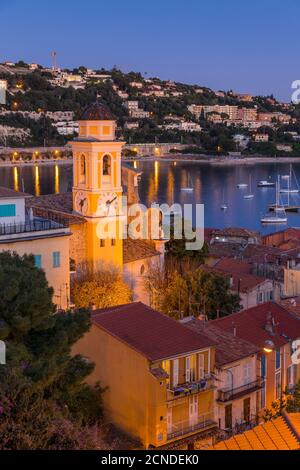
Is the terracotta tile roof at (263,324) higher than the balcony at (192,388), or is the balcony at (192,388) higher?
the terracotta tile roof at (263,324)

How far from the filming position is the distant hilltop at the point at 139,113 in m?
98.7

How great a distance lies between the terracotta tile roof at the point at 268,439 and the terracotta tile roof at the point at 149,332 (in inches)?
124

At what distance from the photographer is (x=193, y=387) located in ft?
28.1

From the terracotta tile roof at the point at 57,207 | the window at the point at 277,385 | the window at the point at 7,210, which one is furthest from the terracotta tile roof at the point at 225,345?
the terracotta tile roof at the point at 57,207

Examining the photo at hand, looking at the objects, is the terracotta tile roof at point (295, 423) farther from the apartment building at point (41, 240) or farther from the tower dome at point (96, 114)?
the tower dome at point (96, 114)

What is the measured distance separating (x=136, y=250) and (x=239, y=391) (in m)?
6.49

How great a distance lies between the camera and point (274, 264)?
17.8 m

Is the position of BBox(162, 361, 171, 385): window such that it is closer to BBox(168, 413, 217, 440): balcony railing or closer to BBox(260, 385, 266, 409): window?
BBox(168, 413, 217, 440): balcony railing

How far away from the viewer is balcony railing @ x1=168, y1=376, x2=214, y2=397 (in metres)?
8.38

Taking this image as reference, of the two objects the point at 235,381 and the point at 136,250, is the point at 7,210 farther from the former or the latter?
the point at 235,381

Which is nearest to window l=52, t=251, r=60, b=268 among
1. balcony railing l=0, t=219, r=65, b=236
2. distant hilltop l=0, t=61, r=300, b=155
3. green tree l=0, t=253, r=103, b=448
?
balcony railing l=0, t=219, r=65, b=236

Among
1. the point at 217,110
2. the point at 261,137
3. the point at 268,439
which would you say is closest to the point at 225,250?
the point at 268,439
